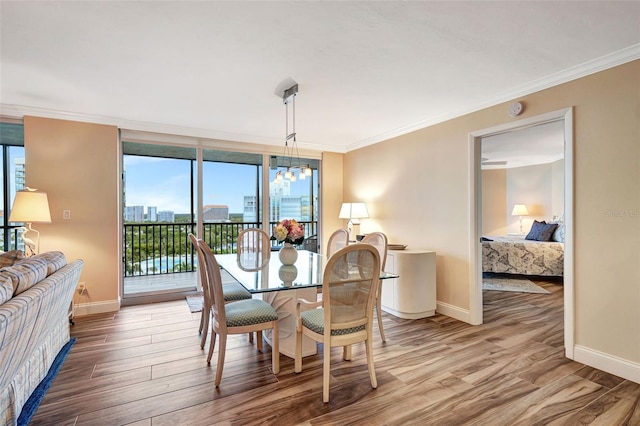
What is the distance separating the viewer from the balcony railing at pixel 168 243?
17.2ft

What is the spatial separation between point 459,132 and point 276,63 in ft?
7.70

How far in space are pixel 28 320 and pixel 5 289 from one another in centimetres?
23

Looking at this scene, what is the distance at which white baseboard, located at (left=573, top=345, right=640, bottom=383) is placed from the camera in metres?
2.33

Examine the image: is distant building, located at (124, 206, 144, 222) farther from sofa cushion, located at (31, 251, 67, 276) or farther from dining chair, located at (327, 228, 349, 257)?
dining chair, located at (327, 228, 349, 257)

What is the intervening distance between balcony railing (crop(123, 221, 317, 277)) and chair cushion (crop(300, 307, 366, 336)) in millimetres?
2793

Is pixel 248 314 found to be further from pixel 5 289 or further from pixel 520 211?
pixel 520 211

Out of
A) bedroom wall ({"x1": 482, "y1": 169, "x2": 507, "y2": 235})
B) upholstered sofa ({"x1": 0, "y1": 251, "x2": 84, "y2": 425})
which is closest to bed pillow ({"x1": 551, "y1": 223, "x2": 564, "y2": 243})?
bedroom wall ({"x1": 482, "y1": 169, "x2": 507, "y2": 235})

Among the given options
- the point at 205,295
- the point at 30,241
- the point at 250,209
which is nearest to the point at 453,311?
the point at 205,295

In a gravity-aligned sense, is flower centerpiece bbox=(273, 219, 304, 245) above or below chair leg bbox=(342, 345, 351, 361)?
above

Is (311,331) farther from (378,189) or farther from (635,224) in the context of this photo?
(378,189)

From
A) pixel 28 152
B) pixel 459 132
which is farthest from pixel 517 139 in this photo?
pixel 28 152

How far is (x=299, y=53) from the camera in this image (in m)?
2.34

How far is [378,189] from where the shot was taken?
4.95 metres

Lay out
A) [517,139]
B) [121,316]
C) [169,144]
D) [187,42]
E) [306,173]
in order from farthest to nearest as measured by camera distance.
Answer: [517,139]
[169,144]
[121,316]
[306,173]
[187,42]
